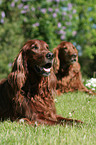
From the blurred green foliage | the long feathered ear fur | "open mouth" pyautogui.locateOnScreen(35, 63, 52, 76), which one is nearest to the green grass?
the long feathered ear fur

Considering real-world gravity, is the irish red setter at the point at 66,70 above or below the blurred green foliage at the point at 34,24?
below

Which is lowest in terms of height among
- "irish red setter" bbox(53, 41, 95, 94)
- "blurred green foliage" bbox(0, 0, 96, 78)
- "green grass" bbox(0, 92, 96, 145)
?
"green grass" bbox(0, 92, 96, 145)

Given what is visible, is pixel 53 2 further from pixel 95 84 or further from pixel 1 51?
pixel 95 84

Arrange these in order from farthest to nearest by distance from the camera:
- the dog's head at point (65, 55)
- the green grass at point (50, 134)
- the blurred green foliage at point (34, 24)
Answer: the blurred green foliage at point (34, 24), the dog's head at point (65, 55), the green grass at point (50, 134)

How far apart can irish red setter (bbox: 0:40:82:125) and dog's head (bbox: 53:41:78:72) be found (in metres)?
2.13

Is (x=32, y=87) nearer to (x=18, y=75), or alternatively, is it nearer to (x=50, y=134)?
(x=18, y=75)

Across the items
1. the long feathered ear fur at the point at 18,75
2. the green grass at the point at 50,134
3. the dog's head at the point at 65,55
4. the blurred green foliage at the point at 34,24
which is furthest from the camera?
Result: the blurred green foliage at the point at 34,24

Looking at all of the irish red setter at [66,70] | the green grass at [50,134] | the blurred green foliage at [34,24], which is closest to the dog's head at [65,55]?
the irish red setter at [66,70]

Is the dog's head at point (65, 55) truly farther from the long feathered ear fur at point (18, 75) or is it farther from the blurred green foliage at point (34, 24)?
the blurred green foliage at point (34, 24)

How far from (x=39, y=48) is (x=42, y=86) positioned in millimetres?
597

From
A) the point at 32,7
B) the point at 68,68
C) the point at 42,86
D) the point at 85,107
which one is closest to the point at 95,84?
the point at 68,68

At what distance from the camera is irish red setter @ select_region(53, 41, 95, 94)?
5.80m

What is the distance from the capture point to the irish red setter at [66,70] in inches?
228

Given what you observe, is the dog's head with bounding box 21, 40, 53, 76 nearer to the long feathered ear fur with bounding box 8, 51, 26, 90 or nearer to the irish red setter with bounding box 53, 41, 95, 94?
the long feathered ear fur with bounding box 8, 51, 26, 90
